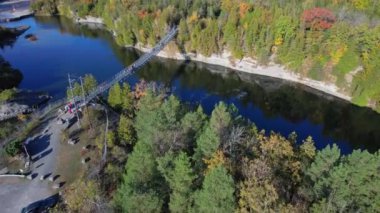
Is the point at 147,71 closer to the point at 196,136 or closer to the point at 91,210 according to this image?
the point at 196,136

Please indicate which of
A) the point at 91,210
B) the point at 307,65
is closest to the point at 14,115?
the point at 91,210

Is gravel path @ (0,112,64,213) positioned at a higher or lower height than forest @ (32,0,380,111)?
lower

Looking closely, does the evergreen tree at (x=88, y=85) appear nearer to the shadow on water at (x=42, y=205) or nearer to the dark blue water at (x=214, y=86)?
the dark blue water at (x=214, y=86)

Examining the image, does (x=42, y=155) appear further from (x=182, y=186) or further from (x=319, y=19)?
(x=319, y=19)

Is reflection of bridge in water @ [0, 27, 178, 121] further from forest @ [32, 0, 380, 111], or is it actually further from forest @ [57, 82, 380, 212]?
forest @ [57, 82, 380, 212]

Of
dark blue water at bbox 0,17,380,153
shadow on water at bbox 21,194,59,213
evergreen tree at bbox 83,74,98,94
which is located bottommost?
dark blue water at bbox 0,17,380,153

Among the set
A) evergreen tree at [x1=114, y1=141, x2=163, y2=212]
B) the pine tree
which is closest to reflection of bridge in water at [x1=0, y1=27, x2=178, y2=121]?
the pine tree
